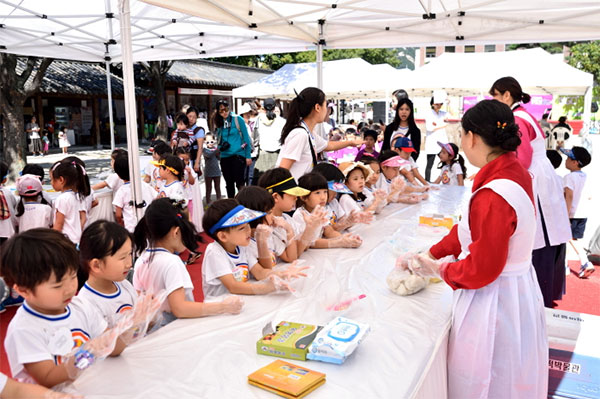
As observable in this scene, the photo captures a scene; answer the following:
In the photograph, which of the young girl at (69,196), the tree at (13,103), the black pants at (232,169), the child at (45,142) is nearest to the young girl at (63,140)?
the child at (45,142)

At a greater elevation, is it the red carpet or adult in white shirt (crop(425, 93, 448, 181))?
adult in white shirt (crop(425, 93, 448, 181))

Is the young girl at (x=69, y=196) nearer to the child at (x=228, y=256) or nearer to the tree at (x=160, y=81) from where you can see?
the child at (x=228, y=256)

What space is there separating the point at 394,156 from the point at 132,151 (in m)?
2.37

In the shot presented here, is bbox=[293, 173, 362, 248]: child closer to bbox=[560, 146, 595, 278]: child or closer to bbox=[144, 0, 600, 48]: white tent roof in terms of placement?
bbox=[144, 0, 600, 48]: white tent roof

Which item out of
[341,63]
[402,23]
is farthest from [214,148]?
[341,63]

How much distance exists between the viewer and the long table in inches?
51.4

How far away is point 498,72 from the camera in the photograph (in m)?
10.4

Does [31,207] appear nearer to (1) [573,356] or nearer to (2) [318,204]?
(2) [318,204]

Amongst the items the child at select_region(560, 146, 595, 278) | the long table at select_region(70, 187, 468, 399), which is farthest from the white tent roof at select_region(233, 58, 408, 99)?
the long table at select_region(70, 187, 468, 399)

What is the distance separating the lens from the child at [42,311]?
1.28 m

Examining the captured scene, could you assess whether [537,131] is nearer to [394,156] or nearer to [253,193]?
[394,156]

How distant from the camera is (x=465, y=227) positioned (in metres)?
1.75

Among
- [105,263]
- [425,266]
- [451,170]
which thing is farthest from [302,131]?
[451,170]

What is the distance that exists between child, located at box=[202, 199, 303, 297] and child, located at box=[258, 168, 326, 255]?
1.39 feet
